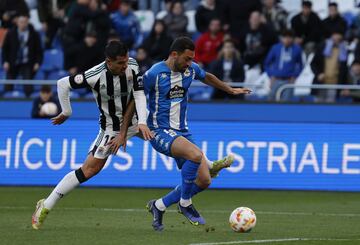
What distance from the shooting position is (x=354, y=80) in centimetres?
2009

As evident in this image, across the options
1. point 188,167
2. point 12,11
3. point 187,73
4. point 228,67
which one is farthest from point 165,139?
point 12,11

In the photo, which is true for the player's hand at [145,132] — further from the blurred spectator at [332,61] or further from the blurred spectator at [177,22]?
the blurred spectator at [177,22]

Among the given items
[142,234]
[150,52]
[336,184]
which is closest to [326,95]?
[336,184]

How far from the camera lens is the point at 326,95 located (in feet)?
63.5

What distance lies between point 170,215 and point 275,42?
8.66 meters

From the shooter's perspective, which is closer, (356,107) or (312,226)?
(312,226)

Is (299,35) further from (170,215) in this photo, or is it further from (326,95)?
Result: (170,215)

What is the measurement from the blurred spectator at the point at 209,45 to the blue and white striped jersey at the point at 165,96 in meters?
9.58

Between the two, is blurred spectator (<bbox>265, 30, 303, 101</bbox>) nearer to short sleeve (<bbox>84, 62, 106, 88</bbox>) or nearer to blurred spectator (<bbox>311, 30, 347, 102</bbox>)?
blurred spectator (<bbox>311, 30, 347, 102</bbox>)

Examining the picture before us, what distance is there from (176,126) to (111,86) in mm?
840

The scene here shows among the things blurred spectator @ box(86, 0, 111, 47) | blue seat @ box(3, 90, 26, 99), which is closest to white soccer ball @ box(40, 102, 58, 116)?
blue seat @ box(3, 90, 26, 99)

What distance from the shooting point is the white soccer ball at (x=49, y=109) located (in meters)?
19.0

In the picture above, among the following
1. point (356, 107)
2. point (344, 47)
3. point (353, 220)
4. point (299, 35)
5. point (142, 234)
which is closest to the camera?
point (142, 234)

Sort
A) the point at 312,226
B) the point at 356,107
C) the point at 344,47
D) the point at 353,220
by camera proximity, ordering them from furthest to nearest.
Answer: the point at 344,47
the point at 356,107
the point at 353,220
the point at 312,226
